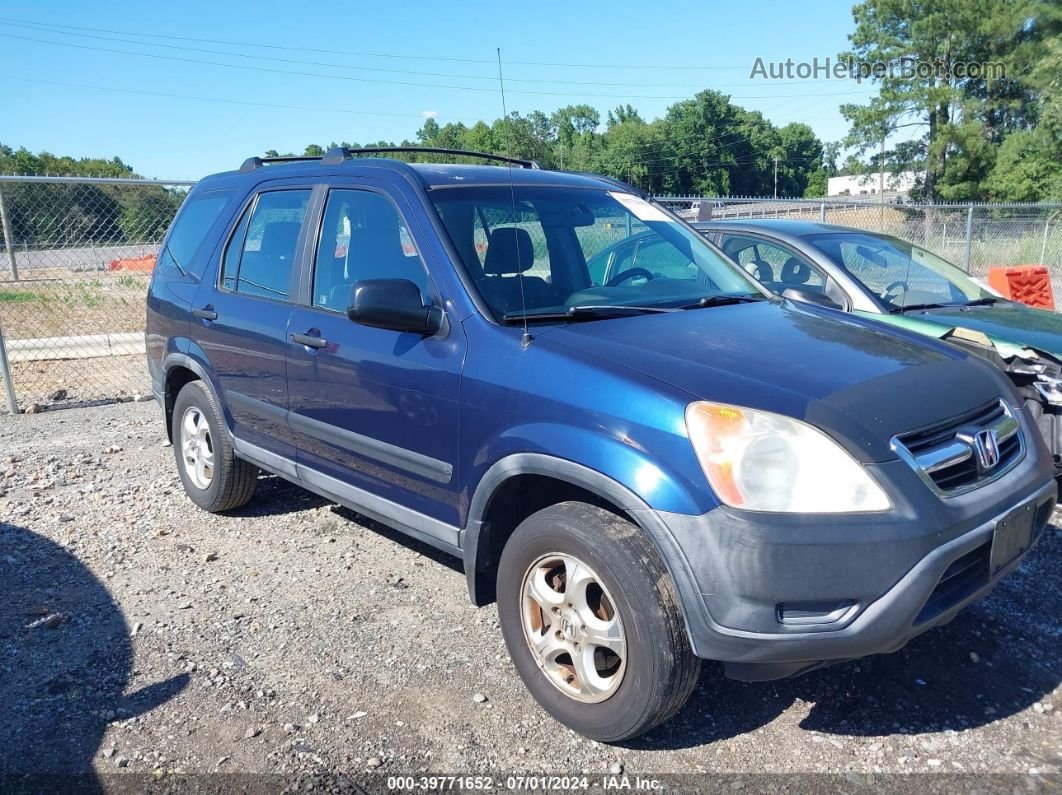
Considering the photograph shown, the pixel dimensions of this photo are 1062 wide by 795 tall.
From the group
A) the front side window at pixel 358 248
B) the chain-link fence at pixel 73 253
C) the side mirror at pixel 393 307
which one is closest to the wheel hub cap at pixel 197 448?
the front side window at pixel 358 248

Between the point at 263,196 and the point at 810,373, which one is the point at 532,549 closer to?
the point at 810,373

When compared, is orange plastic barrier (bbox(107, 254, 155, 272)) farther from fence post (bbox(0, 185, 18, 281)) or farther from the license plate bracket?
the license plate bracket

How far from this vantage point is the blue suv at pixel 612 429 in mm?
2418

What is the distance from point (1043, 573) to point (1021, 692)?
126cm

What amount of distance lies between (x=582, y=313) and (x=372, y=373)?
3.06 feet

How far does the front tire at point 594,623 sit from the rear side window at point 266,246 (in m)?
2.06

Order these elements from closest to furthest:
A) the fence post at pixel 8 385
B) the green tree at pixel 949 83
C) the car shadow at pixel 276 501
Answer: the car shadow at pixel 276 501 < the fence post at pixel 8 385 < the green tree at pixel 949 83

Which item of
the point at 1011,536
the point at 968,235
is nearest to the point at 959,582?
the point at 1011,536

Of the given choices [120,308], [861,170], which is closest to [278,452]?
[120,308]

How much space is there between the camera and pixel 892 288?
19.4 feet

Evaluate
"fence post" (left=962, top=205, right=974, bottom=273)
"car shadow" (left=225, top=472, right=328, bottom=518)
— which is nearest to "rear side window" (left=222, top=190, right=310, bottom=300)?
"car shadow" (left=225, top=472, right=328, bottom=518)

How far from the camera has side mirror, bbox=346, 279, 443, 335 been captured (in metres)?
3.12

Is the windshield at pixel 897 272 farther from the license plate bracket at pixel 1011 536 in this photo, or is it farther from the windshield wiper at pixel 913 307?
the license plate bracket at pixel 1011 536

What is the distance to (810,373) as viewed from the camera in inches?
109
